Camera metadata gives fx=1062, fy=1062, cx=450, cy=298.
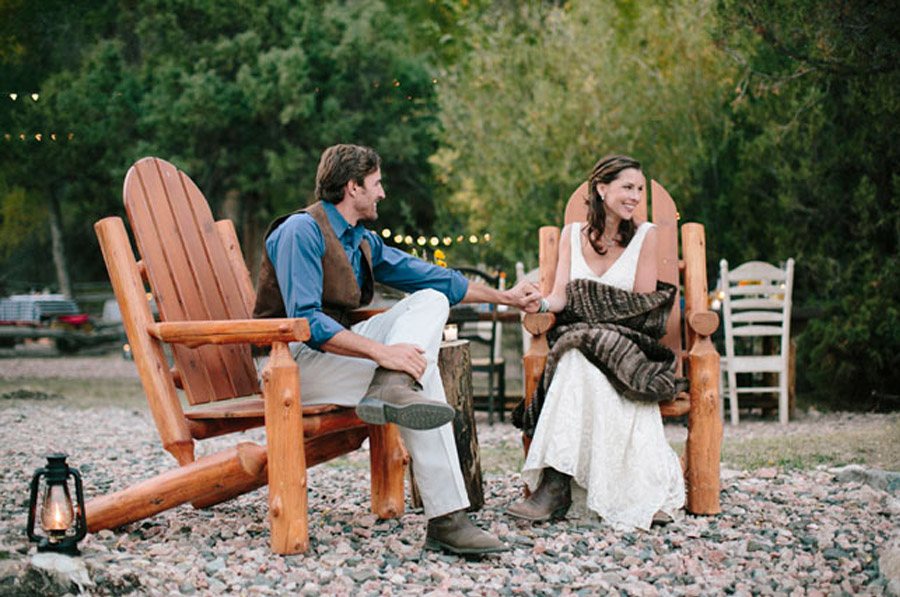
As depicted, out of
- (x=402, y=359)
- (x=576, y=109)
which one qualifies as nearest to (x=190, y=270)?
(x=402, y=359)

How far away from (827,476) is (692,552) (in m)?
1.40

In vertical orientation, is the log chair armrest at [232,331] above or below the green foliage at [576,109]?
below

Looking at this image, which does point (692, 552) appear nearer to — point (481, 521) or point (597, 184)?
point (481, 521)

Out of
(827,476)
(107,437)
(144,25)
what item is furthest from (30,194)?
(827,476)

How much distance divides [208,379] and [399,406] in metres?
0.93

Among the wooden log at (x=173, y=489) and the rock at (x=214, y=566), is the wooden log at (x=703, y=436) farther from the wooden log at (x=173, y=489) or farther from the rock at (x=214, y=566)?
the rock at (x=214, y=566)

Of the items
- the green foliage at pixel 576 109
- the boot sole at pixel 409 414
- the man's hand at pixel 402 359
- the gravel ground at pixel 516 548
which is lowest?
the gravel ground at pixel 516 548

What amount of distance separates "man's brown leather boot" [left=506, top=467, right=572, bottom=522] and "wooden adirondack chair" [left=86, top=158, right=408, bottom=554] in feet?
1.56

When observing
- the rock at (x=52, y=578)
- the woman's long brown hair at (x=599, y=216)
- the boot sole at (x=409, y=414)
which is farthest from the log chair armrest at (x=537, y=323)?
the rock at (x=52, y=578)

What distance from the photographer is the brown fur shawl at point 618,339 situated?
3850 millimetres

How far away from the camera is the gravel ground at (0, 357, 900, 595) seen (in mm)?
3039

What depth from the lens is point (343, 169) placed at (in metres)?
3.61

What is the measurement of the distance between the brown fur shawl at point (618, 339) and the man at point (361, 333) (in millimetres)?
624

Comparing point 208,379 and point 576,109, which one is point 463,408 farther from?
point 576,109
